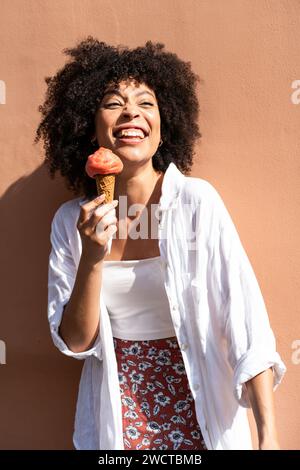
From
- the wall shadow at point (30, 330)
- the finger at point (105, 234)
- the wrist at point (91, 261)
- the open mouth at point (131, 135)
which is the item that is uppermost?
the open mouth at point (131, 135)

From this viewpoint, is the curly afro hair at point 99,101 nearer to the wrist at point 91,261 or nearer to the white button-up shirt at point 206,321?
the white button-up shirt at point 206,321

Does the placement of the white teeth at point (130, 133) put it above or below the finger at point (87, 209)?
above

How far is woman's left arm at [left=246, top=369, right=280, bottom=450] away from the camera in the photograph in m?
2.11

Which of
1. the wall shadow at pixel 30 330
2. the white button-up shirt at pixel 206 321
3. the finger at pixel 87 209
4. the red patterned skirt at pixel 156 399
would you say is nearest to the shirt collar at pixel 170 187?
the white button-up shirt at pixel 206 321

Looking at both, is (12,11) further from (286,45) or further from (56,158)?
(286,45)

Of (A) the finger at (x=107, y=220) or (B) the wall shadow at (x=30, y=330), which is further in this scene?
(B) the wall shadow at (x=30, y=330)

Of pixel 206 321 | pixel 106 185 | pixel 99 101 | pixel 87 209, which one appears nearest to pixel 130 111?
pixel 99 101

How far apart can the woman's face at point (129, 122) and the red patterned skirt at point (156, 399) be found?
0.66m

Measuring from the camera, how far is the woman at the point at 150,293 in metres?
2.24

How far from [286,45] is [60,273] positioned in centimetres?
125

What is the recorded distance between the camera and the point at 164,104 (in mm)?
2662

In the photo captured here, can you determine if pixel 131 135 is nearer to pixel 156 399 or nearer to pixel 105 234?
pixel 105 234

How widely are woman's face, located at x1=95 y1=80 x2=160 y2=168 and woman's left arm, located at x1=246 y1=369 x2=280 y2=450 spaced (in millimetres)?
846

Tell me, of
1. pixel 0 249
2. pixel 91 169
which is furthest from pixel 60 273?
pixel 0 249
